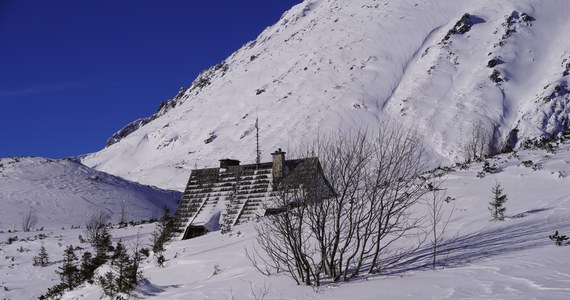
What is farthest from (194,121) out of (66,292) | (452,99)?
(66,292)

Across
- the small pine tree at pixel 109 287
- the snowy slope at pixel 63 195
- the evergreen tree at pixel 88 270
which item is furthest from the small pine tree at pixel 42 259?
the snowy slope at pixel 63 195

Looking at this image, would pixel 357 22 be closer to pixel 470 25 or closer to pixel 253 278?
pixel 470 25

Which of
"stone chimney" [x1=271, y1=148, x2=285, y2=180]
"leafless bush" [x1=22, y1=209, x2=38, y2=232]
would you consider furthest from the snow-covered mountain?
"stone chimney" [x1=271, y1=148, x2=285, y2=180]

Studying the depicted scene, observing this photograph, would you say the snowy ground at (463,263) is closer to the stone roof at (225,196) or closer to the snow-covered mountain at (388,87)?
the stone roof at (225,196)

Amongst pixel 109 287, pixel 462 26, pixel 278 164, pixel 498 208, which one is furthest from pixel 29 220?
pixel 462 26

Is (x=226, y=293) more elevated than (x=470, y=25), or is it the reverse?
(x=470, y=25)

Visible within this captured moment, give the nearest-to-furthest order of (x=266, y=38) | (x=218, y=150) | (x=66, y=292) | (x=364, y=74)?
(x=66, y=292) → (x=218, y=150) → (x=364, y=74) → (x=266, y=38)

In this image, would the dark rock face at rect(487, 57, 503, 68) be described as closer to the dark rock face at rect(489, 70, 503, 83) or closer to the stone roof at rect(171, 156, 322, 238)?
the dark rock face at rect(489, 70, 503, 83)

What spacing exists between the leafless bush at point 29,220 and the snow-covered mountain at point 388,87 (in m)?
43.8

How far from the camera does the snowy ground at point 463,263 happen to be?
26.3 ft

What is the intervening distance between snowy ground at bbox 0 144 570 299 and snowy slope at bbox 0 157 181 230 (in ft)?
67.7

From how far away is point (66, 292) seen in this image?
1500 centimetres

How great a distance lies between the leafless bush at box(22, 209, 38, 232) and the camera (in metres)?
36.4

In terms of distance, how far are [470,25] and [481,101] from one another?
3399cm
